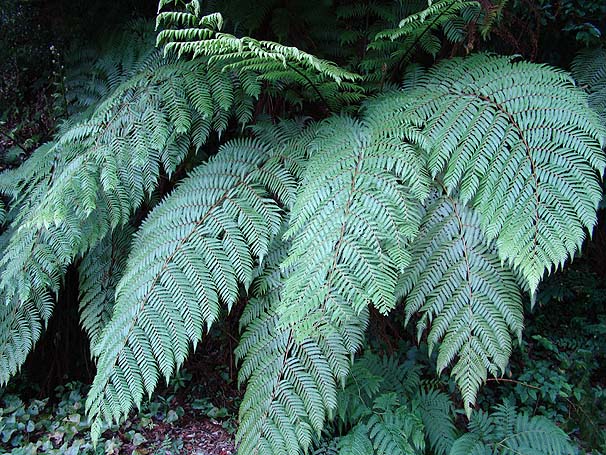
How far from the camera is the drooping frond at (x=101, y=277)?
2180mm

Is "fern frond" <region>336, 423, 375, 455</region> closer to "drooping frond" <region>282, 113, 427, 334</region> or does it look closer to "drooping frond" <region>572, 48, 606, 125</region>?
"drooping frond" <region>282, 113, 427, 334</region>

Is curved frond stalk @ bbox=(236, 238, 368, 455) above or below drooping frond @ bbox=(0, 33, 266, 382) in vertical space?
below

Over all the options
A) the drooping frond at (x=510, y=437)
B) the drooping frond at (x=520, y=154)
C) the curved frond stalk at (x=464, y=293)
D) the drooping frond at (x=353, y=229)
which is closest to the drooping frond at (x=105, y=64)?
the drooping frond at (x=353, y=229)

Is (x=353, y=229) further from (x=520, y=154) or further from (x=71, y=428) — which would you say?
(x=71, y=428)

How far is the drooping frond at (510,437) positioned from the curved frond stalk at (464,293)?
0.52 meters

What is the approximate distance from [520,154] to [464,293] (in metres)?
0.48

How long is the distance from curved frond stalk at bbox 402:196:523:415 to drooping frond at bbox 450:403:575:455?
52cm

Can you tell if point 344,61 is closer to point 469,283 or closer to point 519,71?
point 519,71

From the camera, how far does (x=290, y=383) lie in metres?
1.66

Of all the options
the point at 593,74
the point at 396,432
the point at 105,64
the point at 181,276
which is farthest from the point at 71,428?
the point at 593,74

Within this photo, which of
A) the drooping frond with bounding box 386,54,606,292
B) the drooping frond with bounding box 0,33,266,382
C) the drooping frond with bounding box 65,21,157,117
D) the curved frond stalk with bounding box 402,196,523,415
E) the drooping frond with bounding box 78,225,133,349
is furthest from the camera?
the drooping frond with bounding box 65,21,157,117

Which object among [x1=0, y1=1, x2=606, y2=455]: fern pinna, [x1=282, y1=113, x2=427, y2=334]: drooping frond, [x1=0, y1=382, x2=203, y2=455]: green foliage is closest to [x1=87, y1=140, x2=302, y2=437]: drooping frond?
[x1=0, y1=1, x2=606, y2=455]: fern pinna

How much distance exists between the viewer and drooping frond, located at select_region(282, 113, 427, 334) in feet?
4.83

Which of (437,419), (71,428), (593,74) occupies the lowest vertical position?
(71,428)
